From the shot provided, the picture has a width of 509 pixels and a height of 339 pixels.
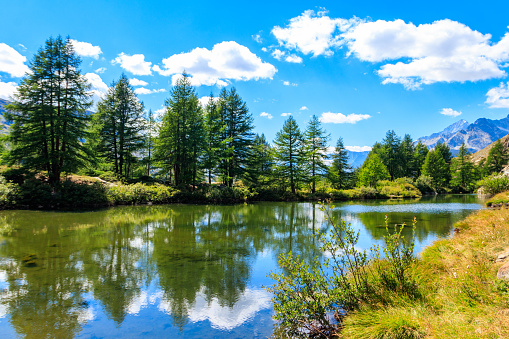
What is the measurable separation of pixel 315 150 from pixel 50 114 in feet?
103

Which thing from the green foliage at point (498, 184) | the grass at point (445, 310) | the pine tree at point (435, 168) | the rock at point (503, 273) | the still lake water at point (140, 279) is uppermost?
the pine tree at point (435, 168)

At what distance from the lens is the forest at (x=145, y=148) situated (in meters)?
21.5

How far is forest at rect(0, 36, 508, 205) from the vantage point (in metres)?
21.5

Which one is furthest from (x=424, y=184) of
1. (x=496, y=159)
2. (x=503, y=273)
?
(x=503, y=273)

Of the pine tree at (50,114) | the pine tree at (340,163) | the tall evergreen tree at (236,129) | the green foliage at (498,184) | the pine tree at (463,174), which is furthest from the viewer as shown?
the pine tree at (463,174)

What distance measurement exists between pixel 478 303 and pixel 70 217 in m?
18.9

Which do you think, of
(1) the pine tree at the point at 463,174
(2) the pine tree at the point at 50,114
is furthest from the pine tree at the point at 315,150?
(1) the pine tree at the point at 463,174

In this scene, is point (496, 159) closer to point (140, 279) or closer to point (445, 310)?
point (445, 310)

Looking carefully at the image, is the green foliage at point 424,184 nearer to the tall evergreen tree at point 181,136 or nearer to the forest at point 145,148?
the forest at point 145,148

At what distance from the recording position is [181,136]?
30031 mm

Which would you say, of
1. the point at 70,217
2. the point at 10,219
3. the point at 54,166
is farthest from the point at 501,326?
the point at 54,166

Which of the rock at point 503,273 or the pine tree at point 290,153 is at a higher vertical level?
the pine tree at point 290,153

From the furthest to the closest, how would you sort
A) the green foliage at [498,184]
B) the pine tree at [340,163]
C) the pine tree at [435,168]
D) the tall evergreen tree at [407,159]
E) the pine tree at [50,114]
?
1. the tall evergreen tree at [407,159]
2. the pine tree at [435,168]
3. the pine tree at [340,163]
4. the pine tree at [50,114]
5. the green foliage at [498,184]

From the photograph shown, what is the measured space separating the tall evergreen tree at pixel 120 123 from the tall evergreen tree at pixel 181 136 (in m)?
3.49
